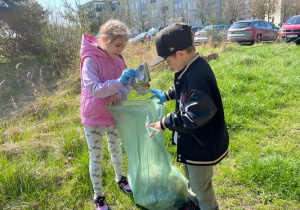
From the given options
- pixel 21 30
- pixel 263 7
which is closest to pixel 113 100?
pixel 21 30

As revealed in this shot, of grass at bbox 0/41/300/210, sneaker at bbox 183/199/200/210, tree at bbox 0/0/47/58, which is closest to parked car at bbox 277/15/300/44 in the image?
grass at bbox 0/41/300/210

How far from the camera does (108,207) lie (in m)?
2.02

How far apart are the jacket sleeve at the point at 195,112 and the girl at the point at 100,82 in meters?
0.45

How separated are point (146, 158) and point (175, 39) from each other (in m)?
0.90

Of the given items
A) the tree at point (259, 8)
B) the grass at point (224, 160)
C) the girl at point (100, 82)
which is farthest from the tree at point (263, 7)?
the girl at point (100, 82)

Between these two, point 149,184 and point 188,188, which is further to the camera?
point 188,188

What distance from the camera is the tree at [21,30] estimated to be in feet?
30.6

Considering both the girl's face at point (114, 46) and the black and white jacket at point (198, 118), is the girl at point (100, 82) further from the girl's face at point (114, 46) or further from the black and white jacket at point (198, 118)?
the black and white jacket at point (198, 118)

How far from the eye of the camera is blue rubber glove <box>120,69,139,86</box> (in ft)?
5.08

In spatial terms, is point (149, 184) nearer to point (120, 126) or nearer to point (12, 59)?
point (120, 126)

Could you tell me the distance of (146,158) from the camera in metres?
1.78

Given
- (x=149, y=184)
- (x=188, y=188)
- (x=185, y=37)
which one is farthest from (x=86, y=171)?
(x=185, y=37)

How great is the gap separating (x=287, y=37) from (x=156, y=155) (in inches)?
446

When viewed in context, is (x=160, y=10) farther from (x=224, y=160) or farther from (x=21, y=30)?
(x=224, y=160)
